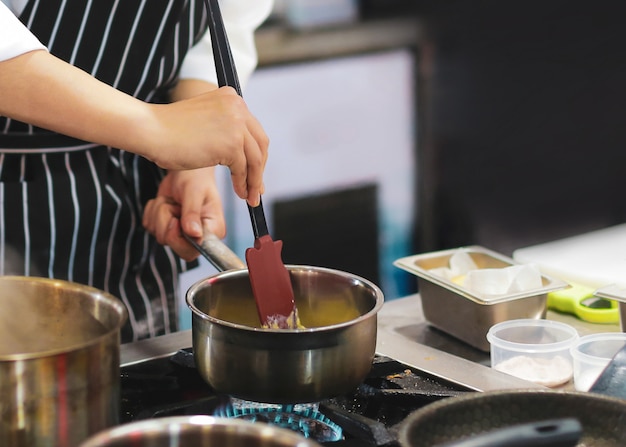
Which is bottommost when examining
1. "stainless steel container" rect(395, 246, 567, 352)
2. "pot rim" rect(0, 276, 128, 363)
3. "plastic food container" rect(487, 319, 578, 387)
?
"plastic food container" rect(487, 319, 578, 387)

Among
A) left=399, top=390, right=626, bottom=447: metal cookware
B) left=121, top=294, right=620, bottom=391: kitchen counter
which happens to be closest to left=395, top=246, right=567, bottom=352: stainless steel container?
left=121, top=294, right=620, bottom=391: kitchen counter

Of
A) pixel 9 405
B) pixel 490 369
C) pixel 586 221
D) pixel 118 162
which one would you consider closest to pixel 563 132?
pixel 586 221

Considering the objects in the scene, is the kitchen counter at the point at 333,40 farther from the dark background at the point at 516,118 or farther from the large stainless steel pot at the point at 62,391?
the large stainless steel pot at the point at 62,391

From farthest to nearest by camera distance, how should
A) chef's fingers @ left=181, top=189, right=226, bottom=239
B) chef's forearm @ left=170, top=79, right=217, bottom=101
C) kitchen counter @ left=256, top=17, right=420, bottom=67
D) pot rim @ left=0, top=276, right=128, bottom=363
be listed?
kitchen counter @ left=256, top=17, right=420, bottom=67 → chef's forearm @ left=170, top=79, right=217, bottom=101 → chef's fingers @ left=181, top=189, right=226, bottom=239 → pot rim @ left=0, top=276, right=128, bottom=363

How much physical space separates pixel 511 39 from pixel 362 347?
2.64m

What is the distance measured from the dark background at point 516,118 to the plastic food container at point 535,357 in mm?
2155

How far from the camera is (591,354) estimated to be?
4.12 feet

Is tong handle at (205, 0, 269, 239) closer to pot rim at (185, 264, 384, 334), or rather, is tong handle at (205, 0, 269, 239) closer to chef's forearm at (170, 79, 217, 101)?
pot rim at (185, 264, 384, 334)

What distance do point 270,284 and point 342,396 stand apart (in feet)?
0.56

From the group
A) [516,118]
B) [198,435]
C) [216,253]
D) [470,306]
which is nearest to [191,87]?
[216,253]

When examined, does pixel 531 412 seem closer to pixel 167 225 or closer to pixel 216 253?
pixel 216 253

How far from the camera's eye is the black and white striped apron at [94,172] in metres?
1.58

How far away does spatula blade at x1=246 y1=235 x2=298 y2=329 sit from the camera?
1.14 meters

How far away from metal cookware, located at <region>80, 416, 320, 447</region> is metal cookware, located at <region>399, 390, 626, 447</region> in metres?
0.23
